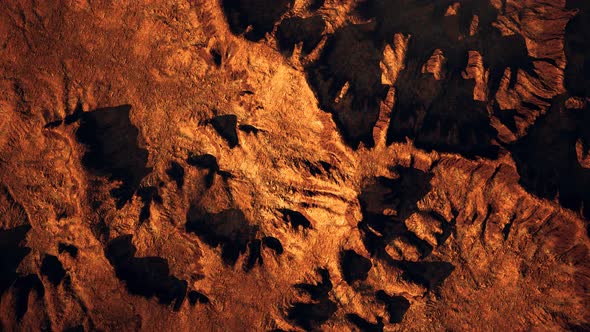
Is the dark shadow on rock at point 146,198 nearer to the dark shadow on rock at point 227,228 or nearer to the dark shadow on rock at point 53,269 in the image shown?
the dark shadow on rock at point 227,228

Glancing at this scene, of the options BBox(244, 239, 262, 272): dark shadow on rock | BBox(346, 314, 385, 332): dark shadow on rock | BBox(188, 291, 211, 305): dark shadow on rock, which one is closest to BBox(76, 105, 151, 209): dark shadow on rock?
BBox(188, 291, 211, 305): dark shadow on rock

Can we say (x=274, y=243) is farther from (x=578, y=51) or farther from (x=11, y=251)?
(x=578, y=51)

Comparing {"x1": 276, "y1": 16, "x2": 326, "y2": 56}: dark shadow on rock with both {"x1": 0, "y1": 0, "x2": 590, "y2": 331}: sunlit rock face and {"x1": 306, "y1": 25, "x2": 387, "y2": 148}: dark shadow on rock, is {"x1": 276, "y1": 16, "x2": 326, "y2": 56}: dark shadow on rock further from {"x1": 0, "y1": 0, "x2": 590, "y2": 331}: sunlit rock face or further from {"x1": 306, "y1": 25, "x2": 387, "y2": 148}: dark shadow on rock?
{"x1": 306, "y1": 25, "x2": 387, "y2": 148}: dark shadow on rock

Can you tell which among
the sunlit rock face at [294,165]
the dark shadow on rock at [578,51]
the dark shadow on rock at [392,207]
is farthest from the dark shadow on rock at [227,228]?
the dark shadow on rock at [578,51]

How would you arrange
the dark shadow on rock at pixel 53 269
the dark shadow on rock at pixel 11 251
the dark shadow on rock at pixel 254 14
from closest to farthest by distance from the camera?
the dark shadow on rock at pixel 254 14, the dark shadow on rock at pixel 53 269, the dark shadow on rock at pixel 11 251

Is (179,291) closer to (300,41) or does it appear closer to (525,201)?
(300,41)

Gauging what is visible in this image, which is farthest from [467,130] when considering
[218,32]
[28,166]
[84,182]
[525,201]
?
[28,166]
